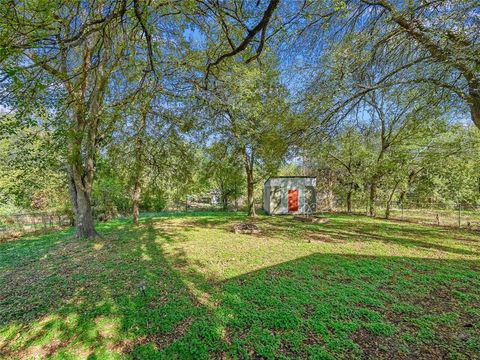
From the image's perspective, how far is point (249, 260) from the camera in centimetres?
493

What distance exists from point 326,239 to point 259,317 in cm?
487

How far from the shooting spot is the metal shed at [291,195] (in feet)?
47.6

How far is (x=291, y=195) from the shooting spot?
14.6m

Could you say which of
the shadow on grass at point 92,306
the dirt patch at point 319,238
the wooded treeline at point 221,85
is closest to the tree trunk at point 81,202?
the wooded treeline at point 221,85

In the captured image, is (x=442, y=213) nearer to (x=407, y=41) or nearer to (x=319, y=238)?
(x=319, y=238)

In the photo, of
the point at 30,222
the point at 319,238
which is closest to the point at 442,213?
the point at 319,238

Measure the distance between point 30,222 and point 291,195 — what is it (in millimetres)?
13671

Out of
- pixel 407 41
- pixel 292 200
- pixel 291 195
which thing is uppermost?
pixel 407 41

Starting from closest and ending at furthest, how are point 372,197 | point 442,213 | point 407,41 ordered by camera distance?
point 407,41, point 442,213, point 372,197

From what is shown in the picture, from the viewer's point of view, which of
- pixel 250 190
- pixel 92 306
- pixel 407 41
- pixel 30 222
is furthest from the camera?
pixel 250 190

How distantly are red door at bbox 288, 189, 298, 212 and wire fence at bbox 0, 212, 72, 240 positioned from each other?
477 inches

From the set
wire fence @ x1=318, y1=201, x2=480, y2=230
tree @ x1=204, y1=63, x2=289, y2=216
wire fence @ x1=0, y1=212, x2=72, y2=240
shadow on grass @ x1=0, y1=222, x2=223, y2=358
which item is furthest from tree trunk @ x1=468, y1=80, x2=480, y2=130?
wire fence @ x1=0, y1=212, x2=72, y2=240

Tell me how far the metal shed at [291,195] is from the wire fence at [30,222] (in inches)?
435

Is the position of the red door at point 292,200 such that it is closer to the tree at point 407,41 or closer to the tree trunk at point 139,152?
the tree trunk at point 139,152
